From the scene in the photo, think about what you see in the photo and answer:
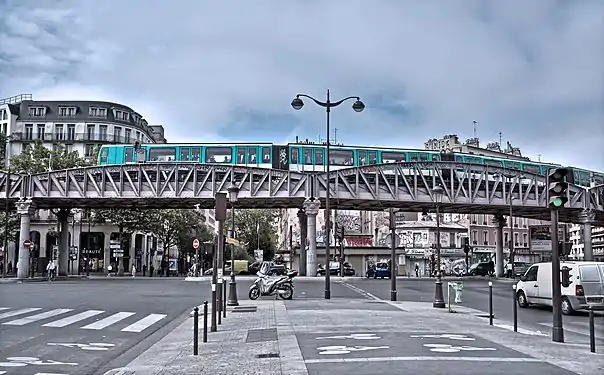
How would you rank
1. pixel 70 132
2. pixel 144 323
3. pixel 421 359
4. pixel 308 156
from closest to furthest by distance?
1. pixel 421 359
2. pixel 144 323
3. pixel 308 156
4. pixel 70 132

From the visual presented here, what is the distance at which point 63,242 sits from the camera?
63.8 metres

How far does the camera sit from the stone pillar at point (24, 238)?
182 feet

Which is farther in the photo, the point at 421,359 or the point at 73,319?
the point at 73,319

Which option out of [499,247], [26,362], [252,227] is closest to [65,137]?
[252,227]

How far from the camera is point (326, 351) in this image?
11844 millimetres

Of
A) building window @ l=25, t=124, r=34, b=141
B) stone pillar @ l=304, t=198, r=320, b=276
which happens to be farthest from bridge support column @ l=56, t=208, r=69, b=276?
building window @ l=25, t=124, r=34, b=141

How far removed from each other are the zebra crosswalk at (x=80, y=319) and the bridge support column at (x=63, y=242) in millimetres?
42977

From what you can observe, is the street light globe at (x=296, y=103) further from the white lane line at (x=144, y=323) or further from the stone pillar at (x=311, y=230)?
the stone pillar at (x=311, y=230)

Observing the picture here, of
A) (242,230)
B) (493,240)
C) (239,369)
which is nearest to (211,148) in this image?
(239,369)

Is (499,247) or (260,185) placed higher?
(260,185)

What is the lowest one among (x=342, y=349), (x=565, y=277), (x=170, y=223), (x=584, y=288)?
(x=342, y=349)

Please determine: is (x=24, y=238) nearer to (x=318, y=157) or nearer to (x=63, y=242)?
(x=63, y=242)

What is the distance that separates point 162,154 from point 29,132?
47812mm

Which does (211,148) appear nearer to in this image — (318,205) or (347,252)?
(318,205)
